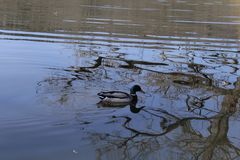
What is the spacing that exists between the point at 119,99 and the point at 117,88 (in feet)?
4.99

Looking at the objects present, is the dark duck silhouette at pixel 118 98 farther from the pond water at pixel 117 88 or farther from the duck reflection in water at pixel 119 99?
the pond water at pixel 117 88

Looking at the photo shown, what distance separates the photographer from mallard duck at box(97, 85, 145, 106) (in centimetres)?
1189

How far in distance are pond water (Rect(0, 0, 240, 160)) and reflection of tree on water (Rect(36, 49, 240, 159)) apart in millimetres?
21

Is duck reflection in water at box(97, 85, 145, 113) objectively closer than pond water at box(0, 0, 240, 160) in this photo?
No

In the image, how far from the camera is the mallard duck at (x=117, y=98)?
11.9 m

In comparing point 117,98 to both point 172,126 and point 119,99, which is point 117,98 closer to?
point 119,99

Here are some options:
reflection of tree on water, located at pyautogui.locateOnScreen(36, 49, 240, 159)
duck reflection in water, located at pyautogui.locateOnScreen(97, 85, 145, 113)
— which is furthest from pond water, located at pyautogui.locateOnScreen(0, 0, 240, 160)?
duck reflection in water, located at pyautogui.locateOnScreen(97, 85, 145, 113)

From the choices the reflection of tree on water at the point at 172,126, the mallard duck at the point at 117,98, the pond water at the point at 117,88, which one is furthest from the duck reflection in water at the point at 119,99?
the reflection of tree on water at the point at 172,126

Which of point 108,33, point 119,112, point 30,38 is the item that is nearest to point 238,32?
point 108,33

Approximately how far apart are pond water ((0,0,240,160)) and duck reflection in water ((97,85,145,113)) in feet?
0.41

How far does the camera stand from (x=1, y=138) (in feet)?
31.6

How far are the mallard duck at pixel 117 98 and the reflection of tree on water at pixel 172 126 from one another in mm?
462

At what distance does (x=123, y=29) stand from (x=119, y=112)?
1410cm

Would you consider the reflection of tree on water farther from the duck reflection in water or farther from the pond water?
the duck reflection in water
